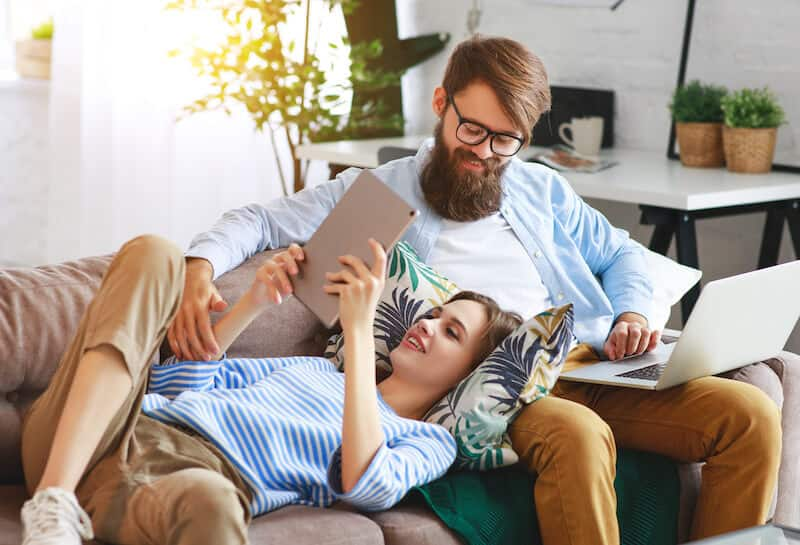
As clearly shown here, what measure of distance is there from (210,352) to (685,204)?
4.70 feet

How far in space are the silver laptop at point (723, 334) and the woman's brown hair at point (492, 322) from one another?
0.41 ft

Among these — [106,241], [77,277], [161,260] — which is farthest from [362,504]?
[106,241]

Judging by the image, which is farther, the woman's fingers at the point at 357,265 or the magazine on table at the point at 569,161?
the magazine on table at the point at 569,161

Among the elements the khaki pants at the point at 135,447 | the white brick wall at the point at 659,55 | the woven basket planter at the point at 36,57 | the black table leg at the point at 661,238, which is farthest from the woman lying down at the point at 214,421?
the woven basket planter at the point at 36,57

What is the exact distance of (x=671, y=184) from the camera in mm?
A: 2988

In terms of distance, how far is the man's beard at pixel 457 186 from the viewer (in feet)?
7.20

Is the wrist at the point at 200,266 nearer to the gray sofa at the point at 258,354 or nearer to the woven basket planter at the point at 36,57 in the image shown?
the gray sofa at the point at 258,354

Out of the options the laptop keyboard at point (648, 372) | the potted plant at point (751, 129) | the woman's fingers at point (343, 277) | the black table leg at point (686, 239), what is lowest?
the laptop keyboard at point (648, 372)

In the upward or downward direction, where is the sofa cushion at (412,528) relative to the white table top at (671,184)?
downward

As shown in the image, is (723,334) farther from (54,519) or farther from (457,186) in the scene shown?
(54,519)

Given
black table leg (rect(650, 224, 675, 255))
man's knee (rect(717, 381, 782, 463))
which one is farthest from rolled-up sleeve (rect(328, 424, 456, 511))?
black table leg (rect(650, 224, 675, 255))

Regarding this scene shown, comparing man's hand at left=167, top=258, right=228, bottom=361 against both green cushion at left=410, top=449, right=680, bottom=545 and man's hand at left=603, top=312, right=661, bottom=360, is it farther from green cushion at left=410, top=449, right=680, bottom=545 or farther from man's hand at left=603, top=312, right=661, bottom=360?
man's hand at left=603, top=312, right=661, bottom=360

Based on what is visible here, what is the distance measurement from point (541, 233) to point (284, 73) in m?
1.75

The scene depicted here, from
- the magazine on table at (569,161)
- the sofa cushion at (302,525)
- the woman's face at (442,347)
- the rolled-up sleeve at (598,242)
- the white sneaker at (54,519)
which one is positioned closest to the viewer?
the white sneaker at (54,519)
